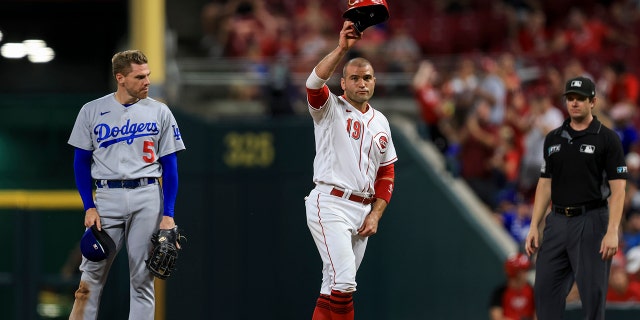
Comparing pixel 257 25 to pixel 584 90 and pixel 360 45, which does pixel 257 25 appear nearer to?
pixel 360 45

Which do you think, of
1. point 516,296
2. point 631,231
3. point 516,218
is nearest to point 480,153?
point 516,218

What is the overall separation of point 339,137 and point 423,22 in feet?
27.3

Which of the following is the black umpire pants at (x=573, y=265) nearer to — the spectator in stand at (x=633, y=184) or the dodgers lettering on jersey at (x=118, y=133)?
the dodgers lettering on jersey at (x=118, y=133)

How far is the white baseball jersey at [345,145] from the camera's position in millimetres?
6293

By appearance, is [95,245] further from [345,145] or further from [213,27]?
[213,27]

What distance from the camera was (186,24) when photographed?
1307 centimetres

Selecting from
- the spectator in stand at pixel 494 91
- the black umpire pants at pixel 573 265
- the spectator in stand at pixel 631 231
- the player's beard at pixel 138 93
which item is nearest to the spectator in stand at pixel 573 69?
the spectator in stand at pixel 494 91

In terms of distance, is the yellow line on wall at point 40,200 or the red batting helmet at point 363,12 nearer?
the red batting helmet at point 363,12

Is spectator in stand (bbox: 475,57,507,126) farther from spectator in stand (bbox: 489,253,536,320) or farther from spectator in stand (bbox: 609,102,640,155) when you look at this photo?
spectator in stand (bbox: 489,253,536,320)

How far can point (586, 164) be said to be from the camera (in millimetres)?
6598

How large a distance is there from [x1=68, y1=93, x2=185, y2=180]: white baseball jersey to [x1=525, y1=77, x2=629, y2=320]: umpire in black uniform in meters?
2.45

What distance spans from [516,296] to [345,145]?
10.6 feet

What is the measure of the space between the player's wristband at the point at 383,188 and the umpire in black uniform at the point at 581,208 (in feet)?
3.22

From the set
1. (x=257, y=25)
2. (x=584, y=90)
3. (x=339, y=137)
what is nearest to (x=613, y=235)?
(x=584, y=90)
